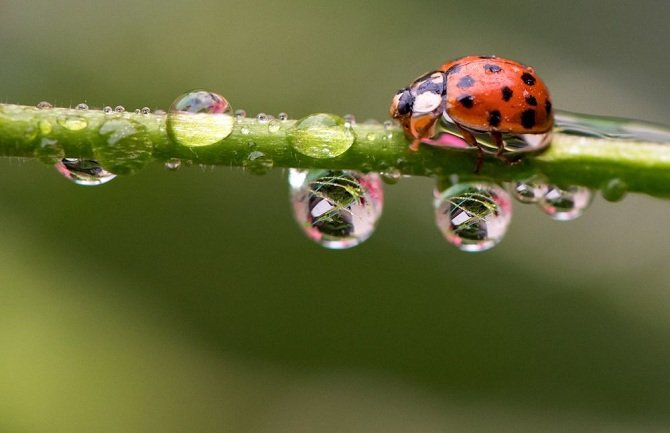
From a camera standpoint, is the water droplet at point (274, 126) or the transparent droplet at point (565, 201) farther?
the transparent droplet at point (565, 201)

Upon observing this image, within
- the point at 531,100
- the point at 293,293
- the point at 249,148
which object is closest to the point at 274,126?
the point at 249,148

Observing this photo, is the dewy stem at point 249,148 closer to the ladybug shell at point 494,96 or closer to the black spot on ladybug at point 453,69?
the ladybug shell at point 494,96

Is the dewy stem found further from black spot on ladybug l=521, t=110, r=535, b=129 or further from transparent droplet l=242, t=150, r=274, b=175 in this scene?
black spot on ladybug l=521, t=110, r=535, b=129

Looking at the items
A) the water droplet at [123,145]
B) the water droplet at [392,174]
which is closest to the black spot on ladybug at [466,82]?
the water droplet at [392,174]

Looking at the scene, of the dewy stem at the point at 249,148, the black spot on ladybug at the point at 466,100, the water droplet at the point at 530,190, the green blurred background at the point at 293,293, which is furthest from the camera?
the green blurred background at the point at 293,293

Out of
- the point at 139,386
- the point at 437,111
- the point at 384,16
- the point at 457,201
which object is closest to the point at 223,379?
the point at 139,386

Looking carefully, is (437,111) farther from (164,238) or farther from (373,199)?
(164,238)
